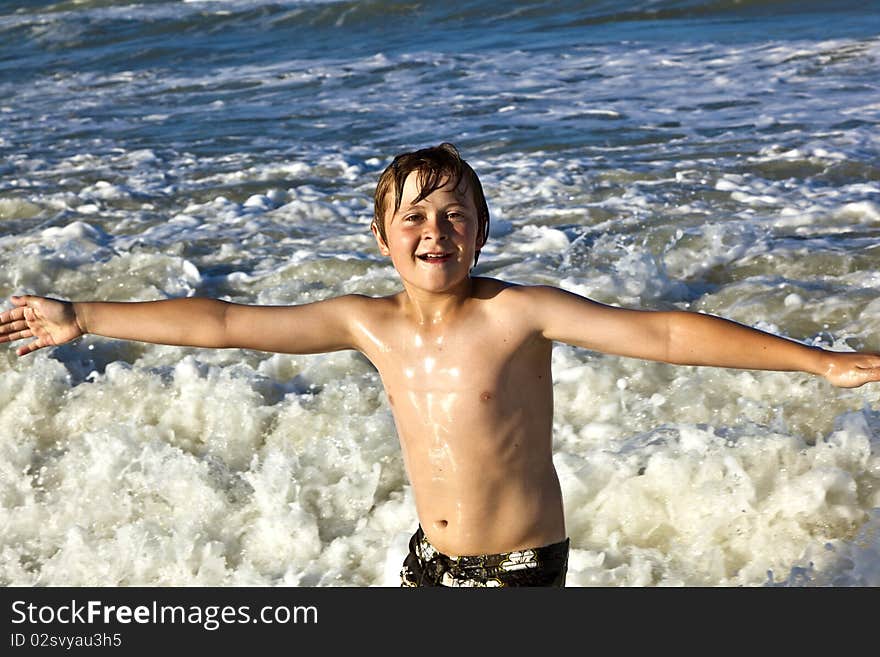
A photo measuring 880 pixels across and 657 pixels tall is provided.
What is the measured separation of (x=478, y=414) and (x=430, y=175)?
0.61 m

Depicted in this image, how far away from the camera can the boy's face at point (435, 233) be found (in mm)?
2684

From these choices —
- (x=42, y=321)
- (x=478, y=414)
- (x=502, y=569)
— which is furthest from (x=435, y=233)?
(x=42, y=321)

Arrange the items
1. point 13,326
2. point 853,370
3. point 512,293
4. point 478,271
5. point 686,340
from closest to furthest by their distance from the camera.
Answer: point 853,370 < point 686,340 < point 512,293 < point 13,326 < point 478,271

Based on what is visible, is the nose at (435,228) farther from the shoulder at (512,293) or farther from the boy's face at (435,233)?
the shoulder at (512,293)

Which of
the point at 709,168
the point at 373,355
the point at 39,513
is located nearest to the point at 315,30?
the point at 709,168

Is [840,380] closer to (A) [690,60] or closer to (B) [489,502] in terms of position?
(B) [489,502]

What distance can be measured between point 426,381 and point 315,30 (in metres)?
13.6

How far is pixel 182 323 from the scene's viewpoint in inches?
114

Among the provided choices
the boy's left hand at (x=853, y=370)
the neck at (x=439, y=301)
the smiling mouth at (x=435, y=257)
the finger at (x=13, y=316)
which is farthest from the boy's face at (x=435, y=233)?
the finger at (x=13, y=316)

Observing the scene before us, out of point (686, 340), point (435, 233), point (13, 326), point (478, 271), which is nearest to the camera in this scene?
point (686, 340)

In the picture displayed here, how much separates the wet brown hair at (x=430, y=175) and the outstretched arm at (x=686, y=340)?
0.88ft

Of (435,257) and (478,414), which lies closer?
(435,257)

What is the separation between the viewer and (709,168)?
759 centimetres

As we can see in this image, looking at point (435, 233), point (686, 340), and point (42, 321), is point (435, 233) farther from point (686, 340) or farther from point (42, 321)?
point (42, 321)
